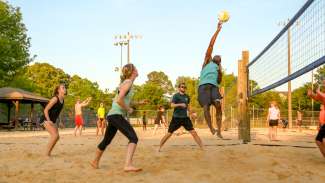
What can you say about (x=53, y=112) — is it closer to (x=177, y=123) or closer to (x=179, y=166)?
(x=177, y=123)

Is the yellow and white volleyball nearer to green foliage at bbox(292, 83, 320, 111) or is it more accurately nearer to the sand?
the sand

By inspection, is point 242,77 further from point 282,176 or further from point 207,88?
point 282,176

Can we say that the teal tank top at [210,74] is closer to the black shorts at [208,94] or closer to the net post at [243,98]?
the black shorts at [208,94]

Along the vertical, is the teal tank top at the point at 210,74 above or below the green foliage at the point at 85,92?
below

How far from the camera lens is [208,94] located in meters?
8.87

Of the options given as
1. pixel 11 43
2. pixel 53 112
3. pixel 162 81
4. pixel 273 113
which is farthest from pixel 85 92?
pixel 53 112

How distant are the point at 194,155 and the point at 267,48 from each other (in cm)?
386

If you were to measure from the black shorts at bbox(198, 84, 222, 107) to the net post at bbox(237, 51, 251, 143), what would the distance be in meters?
2.43


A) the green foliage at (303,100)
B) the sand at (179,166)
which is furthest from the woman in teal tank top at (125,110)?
the green foliage at (303,100)

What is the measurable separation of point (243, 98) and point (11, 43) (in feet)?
95.4

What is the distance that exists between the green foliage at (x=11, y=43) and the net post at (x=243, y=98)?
90.3 ft

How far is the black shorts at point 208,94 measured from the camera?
29.0 feet

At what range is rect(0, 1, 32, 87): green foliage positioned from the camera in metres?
35.5

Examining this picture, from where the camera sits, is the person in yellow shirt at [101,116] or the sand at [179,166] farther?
the person in yellow shirt at [101,116]
